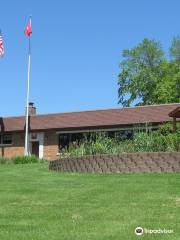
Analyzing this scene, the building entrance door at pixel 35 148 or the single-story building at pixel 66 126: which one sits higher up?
the single-story building at pixel 66 126

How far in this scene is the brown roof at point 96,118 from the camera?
3778cm

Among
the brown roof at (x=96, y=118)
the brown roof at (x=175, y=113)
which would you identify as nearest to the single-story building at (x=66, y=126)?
the brown roof at (x=96, y=118)

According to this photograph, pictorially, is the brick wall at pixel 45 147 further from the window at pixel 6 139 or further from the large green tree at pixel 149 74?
the large green tree at pixel 149 74

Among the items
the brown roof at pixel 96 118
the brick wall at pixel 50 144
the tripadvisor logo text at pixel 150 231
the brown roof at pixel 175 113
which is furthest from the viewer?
the brick wall at pixel 50 144

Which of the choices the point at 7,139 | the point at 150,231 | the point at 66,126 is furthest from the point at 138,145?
the point at 7,139

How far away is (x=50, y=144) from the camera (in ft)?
142

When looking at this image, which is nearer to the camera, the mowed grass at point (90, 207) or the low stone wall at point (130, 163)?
the mowed grass at point (90, 207)

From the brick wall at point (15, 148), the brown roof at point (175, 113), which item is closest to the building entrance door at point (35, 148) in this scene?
the brick wall at point (15, 148)

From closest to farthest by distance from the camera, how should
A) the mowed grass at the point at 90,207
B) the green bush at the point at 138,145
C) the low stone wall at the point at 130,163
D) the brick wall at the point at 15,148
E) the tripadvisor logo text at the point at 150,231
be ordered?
1. the tripadvisor logo text at the point at 150,231
2. the mowed grass at the point at 90,207
3. the low stone wall at the point at 130,163
4. the green bush at the point at 138,145
5. the brick wall at the point at 15,148

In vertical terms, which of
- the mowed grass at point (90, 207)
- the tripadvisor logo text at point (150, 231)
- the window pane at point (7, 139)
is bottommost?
the tripadvisor logo text at point (150, 231)

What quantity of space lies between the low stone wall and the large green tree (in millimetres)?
40678

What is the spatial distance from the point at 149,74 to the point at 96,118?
84.2 feet

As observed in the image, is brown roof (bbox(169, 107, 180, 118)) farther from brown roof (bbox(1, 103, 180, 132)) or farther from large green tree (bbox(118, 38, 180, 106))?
large green tree (bbox(118, 38, 180, 106))

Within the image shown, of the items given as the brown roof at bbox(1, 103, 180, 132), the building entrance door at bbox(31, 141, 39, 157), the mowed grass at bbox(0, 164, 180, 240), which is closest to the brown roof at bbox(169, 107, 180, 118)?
the brown roof at bbox(1, 103, 180, 132)
